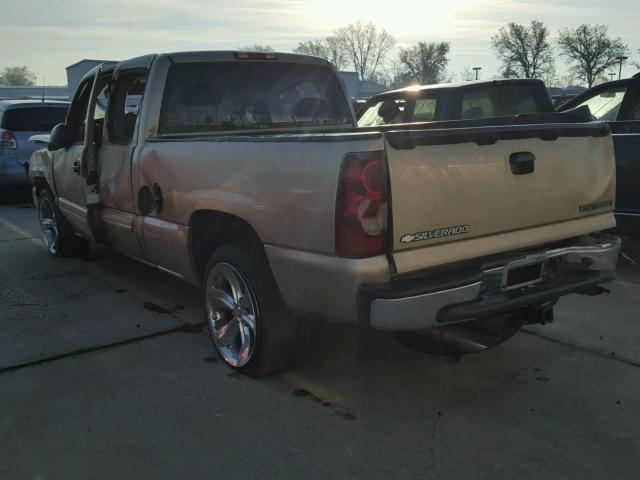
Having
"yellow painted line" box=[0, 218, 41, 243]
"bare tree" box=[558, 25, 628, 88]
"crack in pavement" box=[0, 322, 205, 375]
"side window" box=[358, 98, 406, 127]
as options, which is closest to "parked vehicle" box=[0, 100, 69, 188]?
"yellow painted line" box=[0, 218, 41, 243]

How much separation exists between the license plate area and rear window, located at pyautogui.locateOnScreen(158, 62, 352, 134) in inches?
92.7

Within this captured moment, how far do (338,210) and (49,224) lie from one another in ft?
16.1

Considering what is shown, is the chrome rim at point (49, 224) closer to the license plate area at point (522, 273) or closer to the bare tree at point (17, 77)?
the license plate area at point (522, 273)

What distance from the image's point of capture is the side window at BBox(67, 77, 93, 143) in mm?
5695

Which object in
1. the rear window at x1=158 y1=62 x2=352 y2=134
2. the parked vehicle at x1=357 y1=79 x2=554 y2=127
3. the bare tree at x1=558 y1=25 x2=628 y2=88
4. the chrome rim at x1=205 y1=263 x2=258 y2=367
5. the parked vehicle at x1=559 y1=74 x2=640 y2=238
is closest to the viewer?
the chrome rim at x1=205 y1=263 x2=258 y2=367

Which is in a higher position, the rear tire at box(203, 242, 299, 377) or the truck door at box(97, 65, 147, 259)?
the truck door at box(97, 65, 147, 259)

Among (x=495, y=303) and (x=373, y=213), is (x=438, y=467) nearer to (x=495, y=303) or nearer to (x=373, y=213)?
(x=495, y=303)

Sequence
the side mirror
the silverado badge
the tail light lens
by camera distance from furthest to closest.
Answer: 1. the tail light lens
2. the side mirror
3. the silverado badge

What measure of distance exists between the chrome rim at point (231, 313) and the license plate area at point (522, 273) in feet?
4.40

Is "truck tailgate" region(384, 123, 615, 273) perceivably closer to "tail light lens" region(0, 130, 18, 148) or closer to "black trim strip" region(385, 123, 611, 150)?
"black trim strip" region(385, 123, 611, 150)

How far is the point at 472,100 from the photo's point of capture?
684cm

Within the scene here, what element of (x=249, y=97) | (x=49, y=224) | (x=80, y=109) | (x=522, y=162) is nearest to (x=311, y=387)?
(x=522, y=162)

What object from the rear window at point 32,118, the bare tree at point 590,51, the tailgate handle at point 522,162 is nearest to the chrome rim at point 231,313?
the tailgate handle at point 522,162

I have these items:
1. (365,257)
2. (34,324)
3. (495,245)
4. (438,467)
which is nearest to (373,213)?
(365,257)
